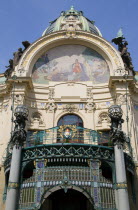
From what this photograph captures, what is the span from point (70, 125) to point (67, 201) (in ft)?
14.8

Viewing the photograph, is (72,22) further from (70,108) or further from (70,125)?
(70,125)

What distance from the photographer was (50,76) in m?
22.6

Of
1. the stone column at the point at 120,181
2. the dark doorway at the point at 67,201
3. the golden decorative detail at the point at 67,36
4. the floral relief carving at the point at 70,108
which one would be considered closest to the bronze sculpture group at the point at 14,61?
the golden decorative detail at the point at 67,36

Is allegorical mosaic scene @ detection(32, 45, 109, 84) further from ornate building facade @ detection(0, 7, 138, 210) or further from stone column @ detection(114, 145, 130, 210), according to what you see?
stone column @ detection(114, 145, 130, 210)

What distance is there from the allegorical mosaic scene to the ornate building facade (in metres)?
0.08

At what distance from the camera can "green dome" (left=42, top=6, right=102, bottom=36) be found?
26062mm

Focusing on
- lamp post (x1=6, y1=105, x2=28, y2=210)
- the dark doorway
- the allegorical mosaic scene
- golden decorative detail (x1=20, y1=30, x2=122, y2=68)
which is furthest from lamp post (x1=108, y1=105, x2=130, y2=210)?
golden decorative detail (x1=20, y1=30, x2=122, y2=68)

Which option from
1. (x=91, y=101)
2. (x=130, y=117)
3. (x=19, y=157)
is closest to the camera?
(x=19, y=157)

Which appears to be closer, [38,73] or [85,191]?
[85,191]

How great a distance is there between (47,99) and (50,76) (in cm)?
218

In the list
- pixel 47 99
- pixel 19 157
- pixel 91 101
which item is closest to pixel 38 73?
pixel 47 99

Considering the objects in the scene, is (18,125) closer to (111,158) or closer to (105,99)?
(111,158)

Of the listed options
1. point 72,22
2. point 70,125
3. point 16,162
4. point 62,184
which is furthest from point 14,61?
point 62,184

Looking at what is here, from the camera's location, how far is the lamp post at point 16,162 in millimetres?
13273
